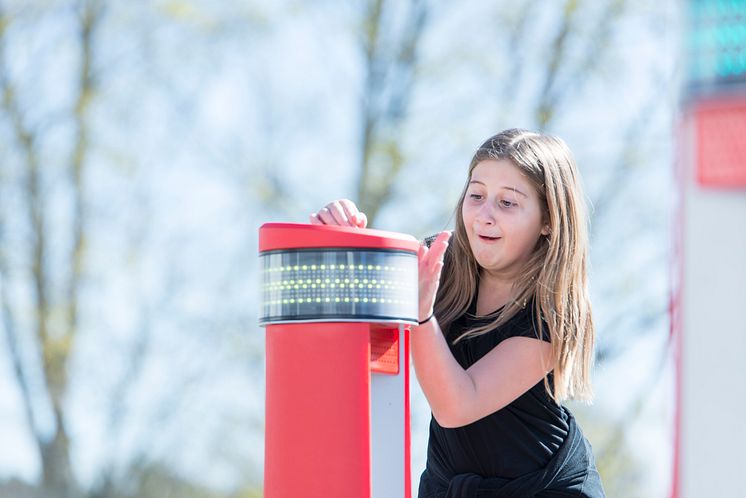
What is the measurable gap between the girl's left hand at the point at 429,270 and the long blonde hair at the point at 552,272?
369mm

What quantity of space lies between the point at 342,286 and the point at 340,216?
0.22 meters

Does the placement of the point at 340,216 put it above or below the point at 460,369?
above

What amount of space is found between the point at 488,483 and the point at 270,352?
668mm

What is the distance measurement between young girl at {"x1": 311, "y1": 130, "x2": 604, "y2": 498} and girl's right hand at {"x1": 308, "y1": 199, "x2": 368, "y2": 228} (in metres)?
0.33

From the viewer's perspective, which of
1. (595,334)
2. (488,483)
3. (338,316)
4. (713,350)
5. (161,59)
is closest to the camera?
(713,350)

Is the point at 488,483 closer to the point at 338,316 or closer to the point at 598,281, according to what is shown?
the point at 338,316

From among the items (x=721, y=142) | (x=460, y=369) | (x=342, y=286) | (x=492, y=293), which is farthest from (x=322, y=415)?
(x=721, y=142)

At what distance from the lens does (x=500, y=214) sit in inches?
110

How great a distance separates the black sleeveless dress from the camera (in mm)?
2785

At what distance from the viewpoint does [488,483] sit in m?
2.78

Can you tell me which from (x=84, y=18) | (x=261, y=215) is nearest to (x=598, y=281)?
(x=261, y=215)

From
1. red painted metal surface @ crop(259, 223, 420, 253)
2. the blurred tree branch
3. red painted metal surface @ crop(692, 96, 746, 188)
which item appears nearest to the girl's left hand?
red painted metal surface @ crop(259, 223, 420, 253)

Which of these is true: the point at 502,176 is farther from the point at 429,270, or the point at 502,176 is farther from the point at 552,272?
the point at 429,270

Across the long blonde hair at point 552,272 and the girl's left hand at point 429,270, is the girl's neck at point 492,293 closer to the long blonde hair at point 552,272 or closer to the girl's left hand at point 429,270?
the long blonde hair at point 552,272
